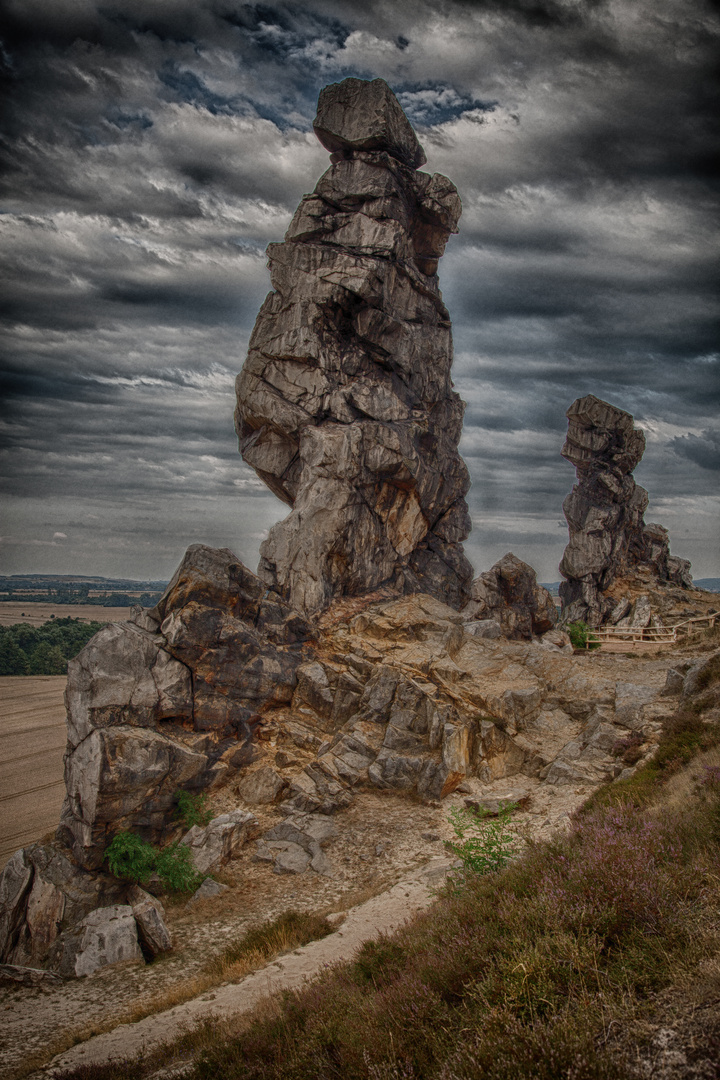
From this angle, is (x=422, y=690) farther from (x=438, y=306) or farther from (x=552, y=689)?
(x=438, y=306)

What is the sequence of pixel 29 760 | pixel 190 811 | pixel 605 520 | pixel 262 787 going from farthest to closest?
1. pixel 605 520
2. pixel 29 760
3. pixel 262 787
4. pixel 190 811

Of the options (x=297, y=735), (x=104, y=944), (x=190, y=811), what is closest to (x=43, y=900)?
(x=104, y=944)

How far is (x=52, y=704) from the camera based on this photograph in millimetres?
69250

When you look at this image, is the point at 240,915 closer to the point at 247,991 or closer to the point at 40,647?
the point at 247,991

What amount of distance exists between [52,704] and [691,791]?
248ft

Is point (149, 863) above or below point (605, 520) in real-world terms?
below

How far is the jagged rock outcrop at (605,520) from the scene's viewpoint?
63562 mm

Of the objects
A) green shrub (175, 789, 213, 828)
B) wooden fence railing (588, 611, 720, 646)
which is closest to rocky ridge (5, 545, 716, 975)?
green shrub (175, 789, 213, 828)

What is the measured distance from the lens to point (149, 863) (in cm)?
1905

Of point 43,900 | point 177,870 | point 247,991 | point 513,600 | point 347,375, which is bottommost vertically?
point 43,900

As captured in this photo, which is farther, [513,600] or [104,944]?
[513,600]

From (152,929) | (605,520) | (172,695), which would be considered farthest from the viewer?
(605,520)

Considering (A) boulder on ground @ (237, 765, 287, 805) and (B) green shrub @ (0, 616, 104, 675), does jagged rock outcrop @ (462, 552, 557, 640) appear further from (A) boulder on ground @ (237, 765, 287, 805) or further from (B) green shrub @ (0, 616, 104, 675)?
(B) green shrub @ (0, 616, 104, 675)

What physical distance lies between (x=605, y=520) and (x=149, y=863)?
58669mm
